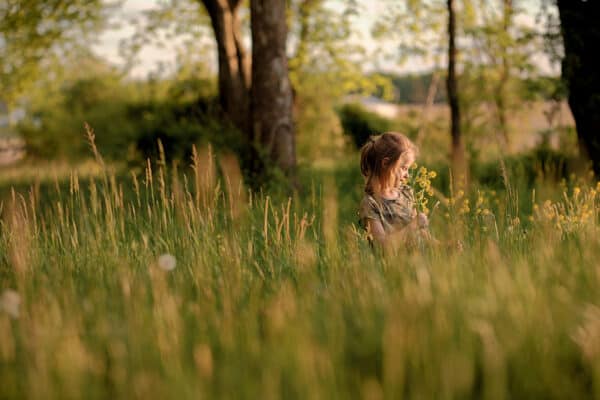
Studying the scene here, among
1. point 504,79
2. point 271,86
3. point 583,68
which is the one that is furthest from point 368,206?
point 504,79

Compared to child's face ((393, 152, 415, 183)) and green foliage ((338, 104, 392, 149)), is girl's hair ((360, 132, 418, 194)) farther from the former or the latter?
green foliage ((338, 104, 392, 149))

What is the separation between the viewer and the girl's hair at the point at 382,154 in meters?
4.14

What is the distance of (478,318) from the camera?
2248 millimetres

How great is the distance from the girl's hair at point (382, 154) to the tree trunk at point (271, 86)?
4.11m

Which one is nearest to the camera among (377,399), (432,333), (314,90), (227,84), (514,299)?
(377,399)

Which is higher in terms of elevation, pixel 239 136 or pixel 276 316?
pixel 276 316

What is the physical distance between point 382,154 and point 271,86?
4.51 meters

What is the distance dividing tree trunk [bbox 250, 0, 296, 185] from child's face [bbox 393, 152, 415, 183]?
4.14 m

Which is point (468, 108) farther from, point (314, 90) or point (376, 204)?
point (376, 204)

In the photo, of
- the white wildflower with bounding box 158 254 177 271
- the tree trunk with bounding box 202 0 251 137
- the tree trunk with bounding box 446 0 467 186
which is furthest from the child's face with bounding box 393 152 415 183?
the tree trunk with bounding box 202 0 251 137

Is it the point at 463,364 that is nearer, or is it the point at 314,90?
the point at 463,364

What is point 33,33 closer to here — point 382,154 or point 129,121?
point 129,121

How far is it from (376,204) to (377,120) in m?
15.2

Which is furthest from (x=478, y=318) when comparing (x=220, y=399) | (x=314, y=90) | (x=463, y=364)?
(x=314, y=90)
